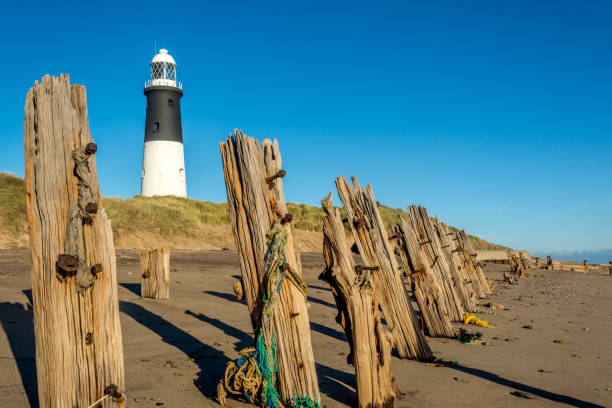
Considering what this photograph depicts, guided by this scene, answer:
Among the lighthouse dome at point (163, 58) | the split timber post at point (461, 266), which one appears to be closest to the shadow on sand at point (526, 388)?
the split timber post at point (461, 266)

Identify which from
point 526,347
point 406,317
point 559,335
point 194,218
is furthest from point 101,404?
point 194,218

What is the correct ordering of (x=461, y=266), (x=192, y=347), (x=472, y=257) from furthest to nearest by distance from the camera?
(x=472, y=257) < (x=461, y=266) < (x=192, y=347)

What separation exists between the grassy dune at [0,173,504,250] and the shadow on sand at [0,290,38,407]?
17.0m

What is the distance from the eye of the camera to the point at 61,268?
10.8 ft

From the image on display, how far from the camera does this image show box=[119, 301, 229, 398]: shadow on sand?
15.5 ft

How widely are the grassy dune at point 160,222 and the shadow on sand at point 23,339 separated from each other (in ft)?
55.6

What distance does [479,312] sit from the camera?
10117 mm

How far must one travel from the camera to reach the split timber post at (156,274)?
8719 mm

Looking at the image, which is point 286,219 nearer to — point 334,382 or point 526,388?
point 334,382

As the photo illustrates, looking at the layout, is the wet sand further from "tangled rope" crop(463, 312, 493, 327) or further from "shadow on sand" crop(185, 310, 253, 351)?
"tangled rope" crop(463, 312, 493, 327)

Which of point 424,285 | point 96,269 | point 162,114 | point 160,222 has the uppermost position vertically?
point 162,114

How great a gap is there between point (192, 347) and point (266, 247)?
8.57 ft

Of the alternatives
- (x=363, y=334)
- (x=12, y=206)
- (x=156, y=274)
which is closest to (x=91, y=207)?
(x=363, y=334)

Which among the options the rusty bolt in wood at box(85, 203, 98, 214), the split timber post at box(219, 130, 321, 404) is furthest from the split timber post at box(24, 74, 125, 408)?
the split timber post at box(219, 130, 321, 404)
